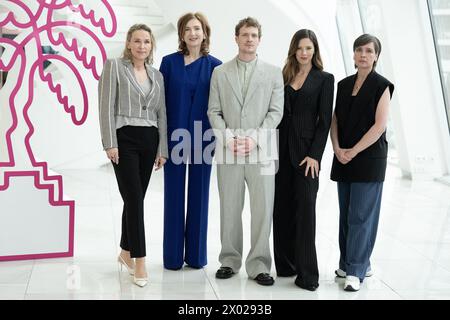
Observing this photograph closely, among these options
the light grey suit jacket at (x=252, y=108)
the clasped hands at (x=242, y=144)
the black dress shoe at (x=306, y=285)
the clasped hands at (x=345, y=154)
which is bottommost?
the black dress shoe at (x=306, y=285)

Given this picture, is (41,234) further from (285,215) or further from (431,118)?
(431,118)

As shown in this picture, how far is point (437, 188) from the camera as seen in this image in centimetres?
844

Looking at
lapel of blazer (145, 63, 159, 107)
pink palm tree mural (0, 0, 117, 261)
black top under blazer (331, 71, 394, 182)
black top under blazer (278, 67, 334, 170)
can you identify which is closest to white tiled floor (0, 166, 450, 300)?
pink palm tree mural (0, 0, 117, 261)

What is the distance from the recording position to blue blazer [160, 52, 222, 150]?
421cm

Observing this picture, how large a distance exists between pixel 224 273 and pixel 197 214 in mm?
431

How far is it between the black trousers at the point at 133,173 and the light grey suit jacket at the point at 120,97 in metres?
0.08

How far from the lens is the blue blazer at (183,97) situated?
4.21 meters

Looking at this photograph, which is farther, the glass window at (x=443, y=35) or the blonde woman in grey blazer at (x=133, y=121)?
the glass window at (x=443, y=35)

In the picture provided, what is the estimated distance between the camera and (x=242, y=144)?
3.97m

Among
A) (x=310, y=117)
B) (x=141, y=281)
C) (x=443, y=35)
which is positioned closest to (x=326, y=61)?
(x=443, y=35)

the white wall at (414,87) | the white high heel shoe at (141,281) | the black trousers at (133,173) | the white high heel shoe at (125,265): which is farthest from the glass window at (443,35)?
the white high heel shoe at (141,281)

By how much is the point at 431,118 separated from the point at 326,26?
2399mm

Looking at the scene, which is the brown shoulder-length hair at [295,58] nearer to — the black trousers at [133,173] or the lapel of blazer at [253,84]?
the lapel of blazer at [253,84]

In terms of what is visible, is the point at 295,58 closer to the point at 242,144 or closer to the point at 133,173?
the point at 242,144
